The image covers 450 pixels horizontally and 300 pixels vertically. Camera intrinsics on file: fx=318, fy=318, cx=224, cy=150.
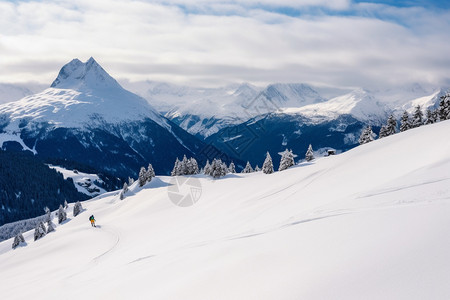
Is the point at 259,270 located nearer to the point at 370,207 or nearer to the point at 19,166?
the point at 370,207

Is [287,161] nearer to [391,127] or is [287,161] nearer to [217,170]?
[217,170]

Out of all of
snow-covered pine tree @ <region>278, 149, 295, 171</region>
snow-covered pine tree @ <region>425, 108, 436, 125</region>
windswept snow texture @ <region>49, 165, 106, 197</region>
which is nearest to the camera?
snow-covered pine tree @ <region>425, 108, 436, 125</region>

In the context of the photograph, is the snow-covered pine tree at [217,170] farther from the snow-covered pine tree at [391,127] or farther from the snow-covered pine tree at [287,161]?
the snow-covered pine tree at [391,127]

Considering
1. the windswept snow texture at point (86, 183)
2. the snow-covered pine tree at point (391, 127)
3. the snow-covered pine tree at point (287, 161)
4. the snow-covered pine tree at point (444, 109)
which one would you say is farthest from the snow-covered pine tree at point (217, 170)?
the windswept snow texture at point (86, 183)

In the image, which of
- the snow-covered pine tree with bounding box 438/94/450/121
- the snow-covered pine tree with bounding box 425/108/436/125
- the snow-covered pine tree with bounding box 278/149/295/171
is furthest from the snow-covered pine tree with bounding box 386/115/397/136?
the snow-covered pine tree with bounding box 278/149/295/171

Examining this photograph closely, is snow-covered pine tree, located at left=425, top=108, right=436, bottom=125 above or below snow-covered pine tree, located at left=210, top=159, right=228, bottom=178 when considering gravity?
above

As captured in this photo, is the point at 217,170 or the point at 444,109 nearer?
the point at 444,109

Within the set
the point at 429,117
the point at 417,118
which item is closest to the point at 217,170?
the point at 417,118

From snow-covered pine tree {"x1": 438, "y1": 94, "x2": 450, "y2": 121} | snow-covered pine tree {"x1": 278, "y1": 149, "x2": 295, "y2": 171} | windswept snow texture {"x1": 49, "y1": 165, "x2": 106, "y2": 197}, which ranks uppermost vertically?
snow-covered pine tree {"x1": 438, "y1": 94, "x2": 450, "y2": 121}

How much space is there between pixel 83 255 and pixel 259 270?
24883mm

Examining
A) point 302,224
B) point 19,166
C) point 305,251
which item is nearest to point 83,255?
point 302,224

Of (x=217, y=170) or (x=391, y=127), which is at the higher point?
A: (x=391, y=127)

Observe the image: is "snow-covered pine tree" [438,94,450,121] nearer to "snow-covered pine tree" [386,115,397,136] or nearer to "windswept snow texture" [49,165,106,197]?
"snow-covered pine tree" [386,115,397,136]

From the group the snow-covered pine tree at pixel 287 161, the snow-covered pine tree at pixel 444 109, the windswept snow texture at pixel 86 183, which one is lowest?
the windswept snow texture at pixel 86 183
